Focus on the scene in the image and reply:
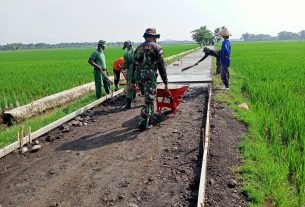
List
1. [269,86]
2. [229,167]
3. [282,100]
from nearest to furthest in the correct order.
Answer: [229,167] → [282,100] → [269,86]

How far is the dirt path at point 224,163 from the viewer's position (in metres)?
3.76

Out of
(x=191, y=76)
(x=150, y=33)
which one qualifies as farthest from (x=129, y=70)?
(x=191, y=76)

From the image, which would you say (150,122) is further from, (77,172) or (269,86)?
(269,86)

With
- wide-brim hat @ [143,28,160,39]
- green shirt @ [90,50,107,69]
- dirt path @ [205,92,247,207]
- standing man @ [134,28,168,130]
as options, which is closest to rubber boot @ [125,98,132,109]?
green shirt @ [90,50,107,69]

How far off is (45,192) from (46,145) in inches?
78.1

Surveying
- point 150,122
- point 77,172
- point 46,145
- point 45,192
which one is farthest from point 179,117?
point 45,192

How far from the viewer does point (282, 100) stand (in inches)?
311

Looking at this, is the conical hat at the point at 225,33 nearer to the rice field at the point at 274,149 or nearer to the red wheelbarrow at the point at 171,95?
the rice field at the point at 274,149

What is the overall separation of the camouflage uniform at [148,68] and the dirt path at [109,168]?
0.37 m

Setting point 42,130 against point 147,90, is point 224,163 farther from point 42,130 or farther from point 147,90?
point 42,130

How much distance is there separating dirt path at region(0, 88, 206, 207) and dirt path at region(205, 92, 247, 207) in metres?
0.20

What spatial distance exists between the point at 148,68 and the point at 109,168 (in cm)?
242

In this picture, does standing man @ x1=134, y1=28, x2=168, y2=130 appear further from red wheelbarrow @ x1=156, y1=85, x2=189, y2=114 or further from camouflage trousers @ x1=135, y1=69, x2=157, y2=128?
red wheelbarrow @ x1=156, y1=85, x2=189, y2=114

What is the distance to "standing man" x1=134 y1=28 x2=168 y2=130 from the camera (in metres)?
6.41
